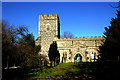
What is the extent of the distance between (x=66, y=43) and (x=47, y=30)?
6379mm

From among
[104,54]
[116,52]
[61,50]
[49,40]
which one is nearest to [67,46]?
[61,50]

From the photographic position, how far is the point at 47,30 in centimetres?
3388

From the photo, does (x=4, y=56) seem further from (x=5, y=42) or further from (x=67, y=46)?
(x=67, y=46)

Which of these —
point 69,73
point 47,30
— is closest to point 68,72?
point 69,73

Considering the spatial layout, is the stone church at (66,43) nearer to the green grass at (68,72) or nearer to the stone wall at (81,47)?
the stone wall at (81,47)

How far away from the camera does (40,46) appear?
111 ft

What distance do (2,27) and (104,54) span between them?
405 inches

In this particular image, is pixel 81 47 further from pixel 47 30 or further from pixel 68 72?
pixel 68 72

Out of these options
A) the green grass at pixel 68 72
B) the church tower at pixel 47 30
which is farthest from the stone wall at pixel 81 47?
the green grass at pixel 68 72

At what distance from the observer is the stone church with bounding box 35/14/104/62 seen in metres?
32.0

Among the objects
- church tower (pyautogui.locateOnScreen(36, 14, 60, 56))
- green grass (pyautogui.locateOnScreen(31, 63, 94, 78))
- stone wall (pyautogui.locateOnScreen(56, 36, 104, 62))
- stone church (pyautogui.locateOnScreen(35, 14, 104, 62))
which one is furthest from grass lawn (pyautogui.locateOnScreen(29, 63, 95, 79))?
church tower (pyautogui.locateOnScreen(36, 14, 60, 56))

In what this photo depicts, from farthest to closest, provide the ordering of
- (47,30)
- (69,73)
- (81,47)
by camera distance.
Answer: (47,30)
(81,47)
(69,73)

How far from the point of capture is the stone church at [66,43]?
1260 inches

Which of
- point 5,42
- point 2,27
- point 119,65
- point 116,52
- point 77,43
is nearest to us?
point 119,65
